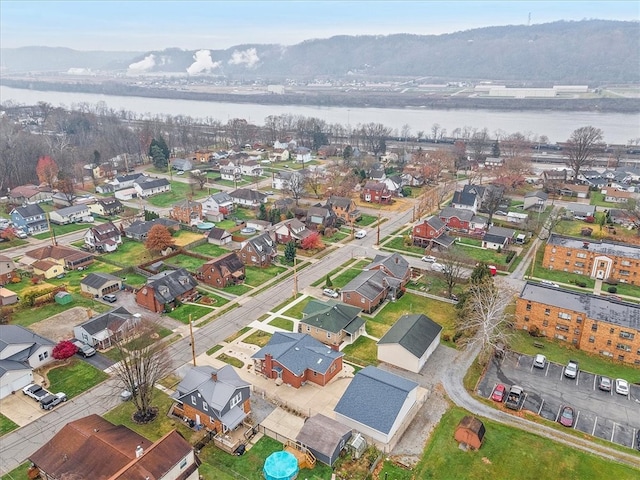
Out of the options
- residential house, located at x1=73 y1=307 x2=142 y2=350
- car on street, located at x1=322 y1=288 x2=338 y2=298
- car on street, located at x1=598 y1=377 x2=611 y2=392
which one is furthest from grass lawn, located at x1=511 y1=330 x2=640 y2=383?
residential house, located at x1=73 y1=307 x2=142 y2=350

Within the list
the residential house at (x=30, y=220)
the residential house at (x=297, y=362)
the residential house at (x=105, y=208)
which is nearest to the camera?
the residential house at (x=297, y=362)

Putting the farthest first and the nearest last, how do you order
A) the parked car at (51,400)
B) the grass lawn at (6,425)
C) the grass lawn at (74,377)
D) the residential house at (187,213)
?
the residential house at (187,213)
the grass lawn at (74,377)
the parked car at (51,400)
the grass lawn at (6,425)

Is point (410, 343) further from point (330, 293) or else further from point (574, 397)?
point (330, 293)

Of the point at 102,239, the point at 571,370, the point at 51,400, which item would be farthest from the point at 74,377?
the point at 571,370

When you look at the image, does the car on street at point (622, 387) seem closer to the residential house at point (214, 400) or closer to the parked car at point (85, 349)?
the residential house at point (214, 400)

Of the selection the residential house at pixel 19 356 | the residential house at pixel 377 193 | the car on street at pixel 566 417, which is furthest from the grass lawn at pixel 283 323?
the residential house at pixel 377 193

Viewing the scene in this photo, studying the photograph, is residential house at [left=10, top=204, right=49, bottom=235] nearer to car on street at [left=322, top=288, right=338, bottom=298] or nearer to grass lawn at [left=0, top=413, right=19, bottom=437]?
grass lawn at [left=0, top=413, right=19, bottom=437]

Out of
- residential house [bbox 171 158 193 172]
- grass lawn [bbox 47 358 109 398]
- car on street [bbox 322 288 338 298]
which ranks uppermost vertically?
residential house [bbox 171 158 193 172]
